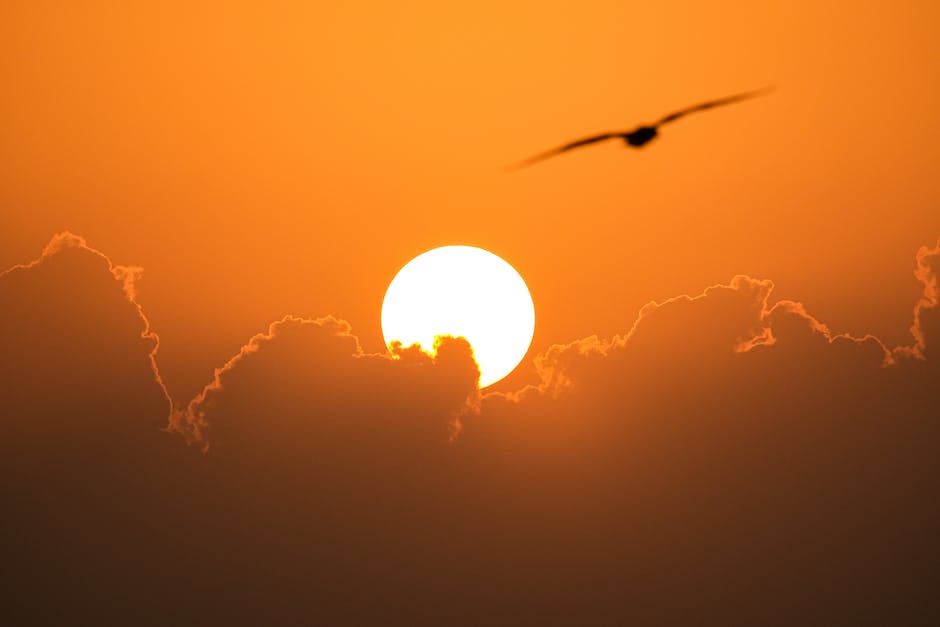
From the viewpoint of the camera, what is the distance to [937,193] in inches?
675

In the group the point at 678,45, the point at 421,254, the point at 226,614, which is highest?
the point at 678,45

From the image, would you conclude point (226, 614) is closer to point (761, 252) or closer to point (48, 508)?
point (48, 508)

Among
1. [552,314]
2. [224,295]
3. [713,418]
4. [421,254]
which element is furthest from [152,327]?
[713,418]

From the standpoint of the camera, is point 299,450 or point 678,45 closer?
point 678,45

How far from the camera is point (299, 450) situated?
2631 cm

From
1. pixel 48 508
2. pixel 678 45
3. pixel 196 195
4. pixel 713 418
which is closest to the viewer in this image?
pixel 678 45

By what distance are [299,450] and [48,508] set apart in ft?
22.9

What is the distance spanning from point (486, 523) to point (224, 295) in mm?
12021

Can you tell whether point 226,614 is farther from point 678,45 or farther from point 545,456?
point 678,45

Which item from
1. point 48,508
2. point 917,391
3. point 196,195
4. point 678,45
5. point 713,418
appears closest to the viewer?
point 678,45

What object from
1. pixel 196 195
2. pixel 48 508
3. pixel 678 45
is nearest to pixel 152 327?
pixel 196 195

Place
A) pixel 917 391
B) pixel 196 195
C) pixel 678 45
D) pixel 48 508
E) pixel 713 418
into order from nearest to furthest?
pixel 678 45, pixel 196 195, pixel 917 391, pixel 48 508, pixel 713 418

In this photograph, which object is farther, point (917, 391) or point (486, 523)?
point (486, 523)

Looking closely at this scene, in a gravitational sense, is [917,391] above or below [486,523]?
above
